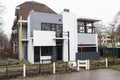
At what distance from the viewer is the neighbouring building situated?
73.6ft

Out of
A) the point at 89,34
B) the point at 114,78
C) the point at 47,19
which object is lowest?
the point at 114,78

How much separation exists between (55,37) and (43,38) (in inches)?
63.7

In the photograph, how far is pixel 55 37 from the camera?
74.9 feet

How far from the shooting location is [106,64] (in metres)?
19.7

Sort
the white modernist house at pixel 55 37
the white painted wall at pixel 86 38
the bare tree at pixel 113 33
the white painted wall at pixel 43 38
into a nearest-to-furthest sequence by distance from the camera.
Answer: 1. the white painted wall at pixel 43 38
2. the white modernist house at pixel 55 37
3. the white painted wall at pixel 86 38
4. the bare tree at pixel 113 33

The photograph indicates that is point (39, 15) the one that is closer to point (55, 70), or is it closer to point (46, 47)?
point (46, 47)

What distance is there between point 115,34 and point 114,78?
96.8ft

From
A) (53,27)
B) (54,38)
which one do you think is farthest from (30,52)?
(53,27)

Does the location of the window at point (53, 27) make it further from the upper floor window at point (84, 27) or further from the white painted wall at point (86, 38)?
the upper floor window at point (84, 27)

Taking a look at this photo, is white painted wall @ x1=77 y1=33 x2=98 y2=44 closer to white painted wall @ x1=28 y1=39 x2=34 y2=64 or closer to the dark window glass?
the dark window glass

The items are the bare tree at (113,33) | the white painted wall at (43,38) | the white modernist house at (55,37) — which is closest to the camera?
the white painted wall at (43,38)

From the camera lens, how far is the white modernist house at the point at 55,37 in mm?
22323

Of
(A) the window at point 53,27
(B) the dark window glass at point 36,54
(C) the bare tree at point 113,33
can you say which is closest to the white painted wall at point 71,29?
(A) the window at point 53,27

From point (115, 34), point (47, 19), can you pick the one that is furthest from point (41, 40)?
point (115, 34)
